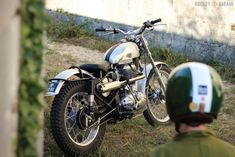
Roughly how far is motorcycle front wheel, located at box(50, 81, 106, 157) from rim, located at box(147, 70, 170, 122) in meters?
1.05

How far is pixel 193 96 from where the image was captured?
2.27 m

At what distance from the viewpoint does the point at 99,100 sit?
5.20m

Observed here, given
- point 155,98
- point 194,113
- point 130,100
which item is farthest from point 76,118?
point 194,113

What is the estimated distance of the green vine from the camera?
187 centimetres

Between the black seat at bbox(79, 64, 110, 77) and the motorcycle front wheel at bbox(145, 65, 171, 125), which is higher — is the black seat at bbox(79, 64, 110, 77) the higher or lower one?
the higher one

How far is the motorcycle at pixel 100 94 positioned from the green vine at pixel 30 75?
266 cm

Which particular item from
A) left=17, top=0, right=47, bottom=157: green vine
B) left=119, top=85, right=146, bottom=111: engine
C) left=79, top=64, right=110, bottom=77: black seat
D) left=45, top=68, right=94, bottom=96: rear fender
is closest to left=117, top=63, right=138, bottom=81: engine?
left=119, top=85, right=146, bottom=111: engine

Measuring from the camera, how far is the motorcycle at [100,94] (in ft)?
15.8

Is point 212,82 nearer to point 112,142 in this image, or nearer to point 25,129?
point 25,129

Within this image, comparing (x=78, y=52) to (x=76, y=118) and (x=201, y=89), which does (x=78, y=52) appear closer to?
(x=76, y=118)

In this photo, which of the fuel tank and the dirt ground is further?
Answer: the dirt ground

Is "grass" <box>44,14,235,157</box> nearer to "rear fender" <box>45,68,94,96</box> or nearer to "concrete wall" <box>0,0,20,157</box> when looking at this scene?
"rear fender" <box>45,68,94,96</box>

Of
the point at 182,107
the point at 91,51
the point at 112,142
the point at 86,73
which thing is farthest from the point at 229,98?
the point at 182,107

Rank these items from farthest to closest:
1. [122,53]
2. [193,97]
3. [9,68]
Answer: [122,53] → [193,97] → [9,68]
